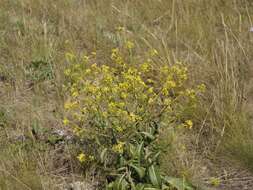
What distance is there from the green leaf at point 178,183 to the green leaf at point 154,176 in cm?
4

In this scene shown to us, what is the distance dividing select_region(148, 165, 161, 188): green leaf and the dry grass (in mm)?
224

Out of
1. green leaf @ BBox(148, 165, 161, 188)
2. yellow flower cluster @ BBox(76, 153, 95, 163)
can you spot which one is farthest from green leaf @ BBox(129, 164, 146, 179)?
yellow flower cluster @ BBox(76, 153, 95, 163)

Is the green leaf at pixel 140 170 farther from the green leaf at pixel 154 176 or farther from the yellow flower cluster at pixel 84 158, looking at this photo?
the yellow flower cluster at pixel 84 158

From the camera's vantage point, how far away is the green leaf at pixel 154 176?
2.10m

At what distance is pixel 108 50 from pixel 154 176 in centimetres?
175

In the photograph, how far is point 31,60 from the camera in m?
3.53

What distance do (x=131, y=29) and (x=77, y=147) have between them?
187cm

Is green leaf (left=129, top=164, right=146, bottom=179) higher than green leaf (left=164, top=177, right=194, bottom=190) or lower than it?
higher

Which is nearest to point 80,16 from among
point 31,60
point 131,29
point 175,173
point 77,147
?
point 131,29

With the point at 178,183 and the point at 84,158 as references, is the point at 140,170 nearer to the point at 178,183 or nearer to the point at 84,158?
the point at 178,183

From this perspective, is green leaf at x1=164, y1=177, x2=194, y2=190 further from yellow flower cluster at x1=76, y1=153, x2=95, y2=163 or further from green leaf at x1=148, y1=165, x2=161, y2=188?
yellow flower cluster at x1=76, y1=153, x2=95, y2=163

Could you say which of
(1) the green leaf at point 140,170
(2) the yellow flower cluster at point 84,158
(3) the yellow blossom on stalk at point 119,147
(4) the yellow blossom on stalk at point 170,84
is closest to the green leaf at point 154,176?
(1) the green leaf at point 140,170

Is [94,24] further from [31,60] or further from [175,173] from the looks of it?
[175,173]

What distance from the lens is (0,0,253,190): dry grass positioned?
254 centimetres
